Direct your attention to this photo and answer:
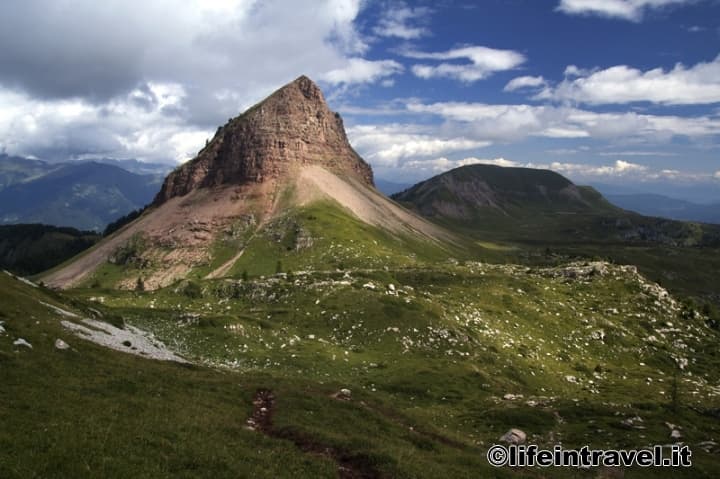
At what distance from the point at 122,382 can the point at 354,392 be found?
1880cm

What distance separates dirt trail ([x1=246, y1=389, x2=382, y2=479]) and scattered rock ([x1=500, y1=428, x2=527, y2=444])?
1600cm

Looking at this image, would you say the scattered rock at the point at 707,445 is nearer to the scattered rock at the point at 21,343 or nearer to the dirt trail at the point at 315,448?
the dirt trail at the point at 315,448

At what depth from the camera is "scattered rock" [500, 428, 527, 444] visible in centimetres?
3497

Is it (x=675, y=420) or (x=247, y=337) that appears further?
(x=247, y=337)

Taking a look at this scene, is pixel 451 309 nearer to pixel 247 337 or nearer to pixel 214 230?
pixel 247 337

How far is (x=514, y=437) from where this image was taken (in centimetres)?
3506

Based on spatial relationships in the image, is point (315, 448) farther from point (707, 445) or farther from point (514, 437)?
point (707, 445)

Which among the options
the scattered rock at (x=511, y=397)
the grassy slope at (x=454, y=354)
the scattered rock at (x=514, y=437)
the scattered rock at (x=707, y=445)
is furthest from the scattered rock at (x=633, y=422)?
the scattered rock at (x=511, y=397)

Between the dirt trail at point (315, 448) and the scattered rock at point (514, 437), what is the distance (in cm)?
1600

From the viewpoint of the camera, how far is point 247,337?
60.3 meters

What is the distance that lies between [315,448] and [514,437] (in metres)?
17.5

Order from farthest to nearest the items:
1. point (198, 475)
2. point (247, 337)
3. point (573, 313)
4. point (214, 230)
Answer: point (214, 230) < point (573, 313) < point (247, 337) < point (198, 475)

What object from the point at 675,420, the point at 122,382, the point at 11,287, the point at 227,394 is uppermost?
the point at 11,287

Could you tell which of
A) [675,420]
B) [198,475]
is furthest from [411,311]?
[198,475]
